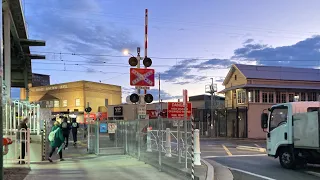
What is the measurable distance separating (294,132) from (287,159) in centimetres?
105

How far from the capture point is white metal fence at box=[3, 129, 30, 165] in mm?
11852

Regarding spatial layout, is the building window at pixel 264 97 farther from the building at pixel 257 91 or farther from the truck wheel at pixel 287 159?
the truck wheel at pixel 287 159

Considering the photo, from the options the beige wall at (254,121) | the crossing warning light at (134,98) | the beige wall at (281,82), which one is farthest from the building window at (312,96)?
the crossing warning light at (134,98)

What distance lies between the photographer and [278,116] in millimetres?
13117

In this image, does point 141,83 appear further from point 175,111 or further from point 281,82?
point 281,82

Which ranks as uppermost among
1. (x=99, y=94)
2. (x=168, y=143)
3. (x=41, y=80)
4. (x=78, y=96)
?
(x=41, y=80)

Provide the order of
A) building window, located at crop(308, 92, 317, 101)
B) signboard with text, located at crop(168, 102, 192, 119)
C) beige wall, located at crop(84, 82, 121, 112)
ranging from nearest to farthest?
signboard with text, located at crop(168, 102, 192, 119)
building window, located at crop(308, 92, 317, 101)
beige wall, located at crop(84, 82, 121, 112)

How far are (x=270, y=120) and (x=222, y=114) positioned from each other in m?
31.7

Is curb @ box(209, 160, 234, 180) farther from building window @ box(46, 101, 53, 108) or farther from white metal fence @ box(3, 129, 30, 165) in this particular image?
building window @ box(46, 101, 53, 108)

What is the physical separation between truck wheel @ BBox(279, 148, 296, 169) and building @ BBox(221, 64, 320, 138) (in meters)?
28.1

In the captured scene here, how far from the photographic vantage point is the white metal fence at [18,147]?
467 inches

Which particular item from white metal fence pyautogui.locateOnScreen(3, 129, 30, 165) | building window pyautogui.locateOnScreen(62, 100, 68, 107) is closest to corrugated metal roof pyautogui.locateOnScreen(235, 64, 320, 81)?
white metal fence pyautogui.locateOnScreen(3, 129, 30, 165)

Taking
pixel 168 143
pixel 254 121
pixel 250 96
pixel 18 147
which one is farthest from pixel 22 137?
pixel 254 121

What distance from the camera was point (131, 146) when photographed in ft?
48.6
